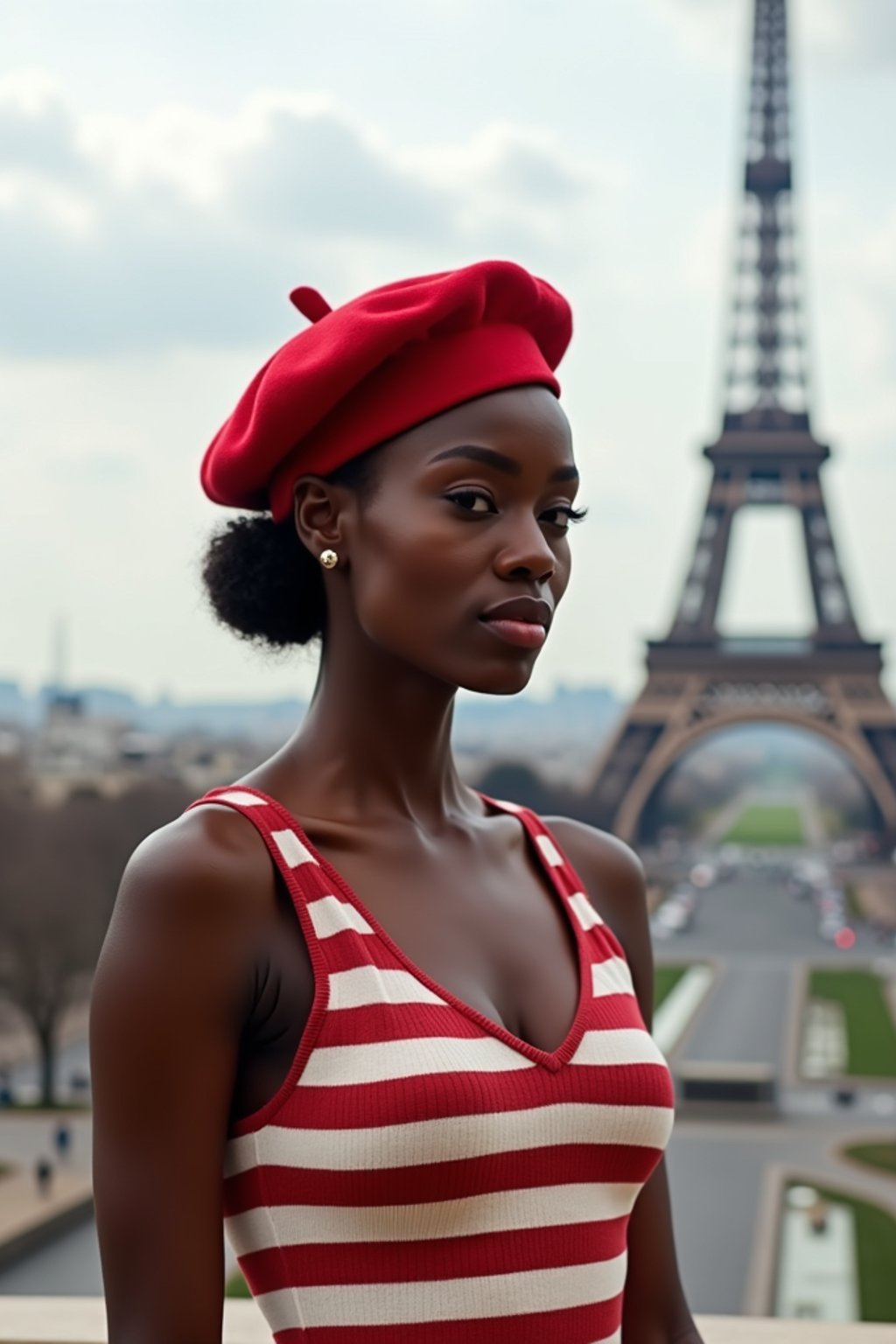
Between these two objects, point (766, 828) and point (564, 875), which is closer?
point (564, 875)

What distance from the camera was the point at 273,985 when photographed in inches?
73.6

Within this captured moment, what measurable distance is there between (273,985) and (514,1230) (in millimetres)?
356

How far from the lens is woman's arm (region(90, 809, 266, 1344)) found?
5.95ft

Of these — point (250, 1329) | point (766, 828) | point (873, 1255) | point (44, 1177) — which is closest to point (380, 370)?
point (250, 1329)

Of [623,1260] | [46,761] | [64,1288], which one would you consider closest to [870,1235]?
[64,1288]

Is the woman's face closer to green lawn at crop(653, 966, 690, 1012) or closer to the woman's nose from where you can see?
the woman's nose

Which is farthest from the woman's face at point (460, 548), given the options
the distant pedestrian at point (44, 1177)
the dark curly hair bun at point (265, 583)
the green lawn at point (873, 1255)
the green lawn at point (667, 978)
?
the green lawn at point (667, 978)

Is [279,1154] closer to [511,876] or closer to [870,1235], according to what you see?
[511,876]

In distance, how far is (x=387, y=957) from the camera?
6.24 feet

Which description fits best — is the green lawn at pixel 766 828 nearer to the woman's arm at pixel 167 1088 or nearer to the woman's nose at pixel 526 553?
the woman's nose at pixel 526 553

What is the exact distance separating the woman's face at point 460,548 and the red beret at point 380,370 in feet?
0.10

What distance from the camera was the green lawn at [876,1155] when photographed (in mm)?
14109

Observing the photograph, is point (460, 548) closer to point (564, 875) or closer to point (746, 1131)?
point (564, 875)

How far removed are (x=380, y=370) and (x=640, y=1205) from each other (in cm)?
106
